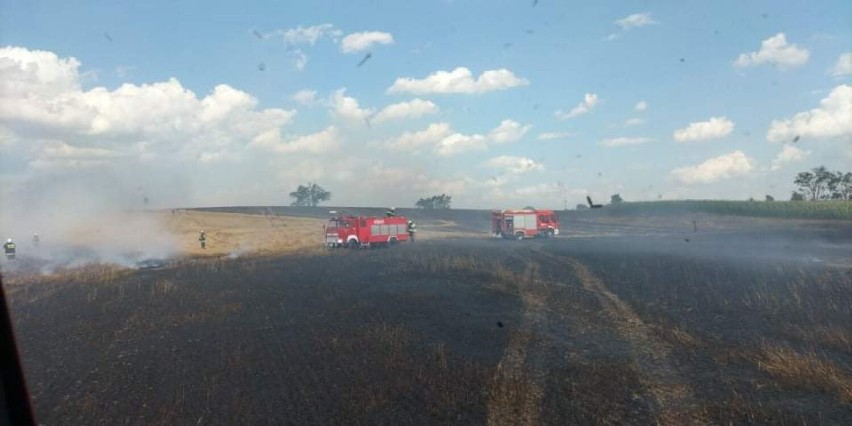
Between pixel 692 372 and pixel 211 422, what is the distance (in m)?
8.60

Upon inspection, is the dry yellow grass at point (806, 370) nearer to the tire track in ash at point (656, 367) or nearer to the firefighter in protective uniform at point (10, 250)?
the tire track in ash at point (656, 367)

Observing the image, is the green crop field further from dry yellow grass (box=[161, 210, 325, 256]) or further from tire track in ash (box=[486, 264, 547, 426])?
tire track in ash (box=[486, 264, 547, 426])

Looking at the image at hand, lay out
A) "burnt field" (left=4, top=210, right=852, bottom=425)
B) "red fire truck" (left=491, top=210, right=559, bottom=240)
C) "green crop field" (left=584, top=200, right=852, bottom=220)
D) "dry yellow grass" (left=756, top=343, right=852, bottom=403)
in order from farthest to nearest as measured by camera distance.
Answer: "green crop field" (left=584, top=200, right=852, bottom=220) → "red fire truck" (left=491, top=210, right=559, bottom=240) → "dry yellow grass" (left=756, top=343, right=852, bottom=403) → "burnt field" (left=4, top=210, right=852, bottom=425)

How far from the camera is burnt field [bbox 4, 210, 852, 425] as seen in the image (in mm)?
9000

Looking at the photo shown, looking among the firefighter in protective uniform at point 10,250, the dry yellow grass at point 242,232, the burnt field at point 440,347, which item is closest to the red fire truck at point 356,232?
the dry yellow grass at point 242,232

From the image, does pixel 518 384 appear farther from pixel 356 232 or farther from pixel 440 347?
pixel 356 232

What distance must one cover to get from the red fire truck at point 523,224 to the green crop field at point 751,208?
38140 millimetres

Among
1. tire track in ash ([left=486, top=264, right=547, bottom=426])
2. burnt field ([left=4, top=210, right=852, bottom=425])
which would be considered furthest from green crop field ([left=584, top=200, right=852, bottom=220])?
tire track in ash ([left=486, top=264, right=547, bottom=426])

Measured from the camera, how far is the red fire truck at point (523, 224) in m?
55.2

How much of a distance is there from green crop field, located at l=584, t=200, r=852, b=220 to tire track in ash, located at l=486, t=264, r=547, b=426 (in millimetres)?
71175

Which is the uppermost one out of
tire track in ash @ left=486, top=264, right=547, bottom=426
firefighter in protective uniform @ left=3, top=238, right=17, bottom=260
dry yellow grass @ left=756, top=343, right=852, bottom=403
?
firefighter in protective uniform @ left=3, top=238, right=17, bottom=260

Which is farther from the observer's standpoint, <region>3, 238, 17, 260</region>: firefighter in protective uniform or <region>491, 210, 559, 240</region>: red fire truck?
<region>491, 210, 559, 240</region>: red fire truck

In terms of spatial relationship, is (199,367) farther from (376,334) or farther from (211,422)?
(376,334)

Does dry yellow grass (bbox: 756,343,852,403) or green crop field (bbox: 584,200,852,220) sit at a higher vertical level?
green crop field (bbox: 584,200,852,220)
